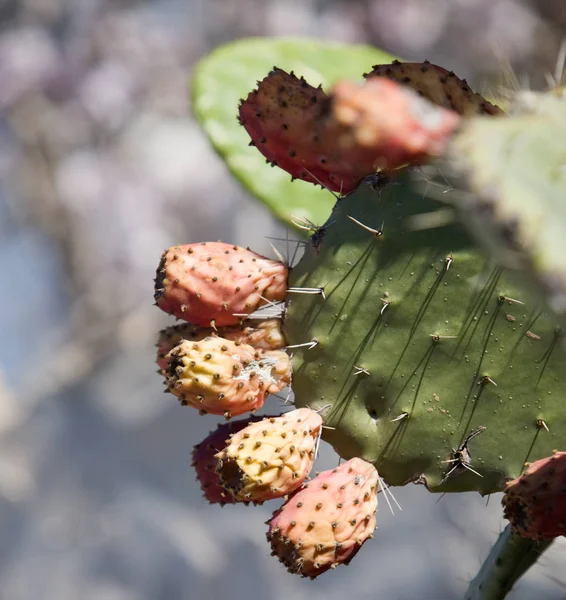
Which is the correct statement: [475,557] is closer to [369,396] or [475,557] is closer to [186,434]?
[186,434]

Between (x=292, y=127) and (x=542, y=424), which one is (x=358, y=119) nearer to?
(x=292, y=127)

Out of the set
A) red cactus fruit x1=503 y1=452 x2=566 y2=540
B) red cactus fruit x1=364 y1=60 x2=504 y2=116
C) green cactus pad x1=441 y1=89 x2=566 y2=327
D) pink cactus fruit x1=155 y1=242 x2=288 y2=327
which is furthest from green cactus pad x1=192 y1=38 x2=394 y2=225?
green cactus pad x1=441 y1=89 x2=566 y2=327

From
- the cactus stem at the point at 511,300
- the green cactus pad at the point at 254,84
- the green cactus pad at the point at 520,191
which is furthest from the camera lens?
the green cactus pad at the point at 254,84

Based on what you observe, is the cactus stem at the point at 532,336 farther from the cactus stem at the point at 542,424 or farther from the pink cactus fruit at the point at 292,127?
the pink cactus fruit at the point at 292,127

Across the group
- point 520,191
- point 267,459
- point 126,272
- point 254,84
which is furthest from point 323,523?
point 126,272

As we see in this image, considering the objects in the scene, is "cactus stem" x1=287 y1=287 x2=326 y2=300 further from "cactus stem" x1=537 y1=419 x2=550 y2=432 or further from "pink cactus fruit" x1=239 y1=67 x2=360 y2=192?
"cactus stem" x1=537 y1=419 x2=550 y2=432

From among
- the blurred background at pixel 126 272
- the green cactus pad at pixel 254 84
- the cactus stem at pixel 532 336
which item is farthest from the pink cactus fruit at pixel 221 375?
the blurred background at pixel 126 272

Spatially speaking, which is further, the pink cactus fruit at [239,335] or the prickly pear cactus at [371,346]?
the pink cactus fruit at [239,335]
